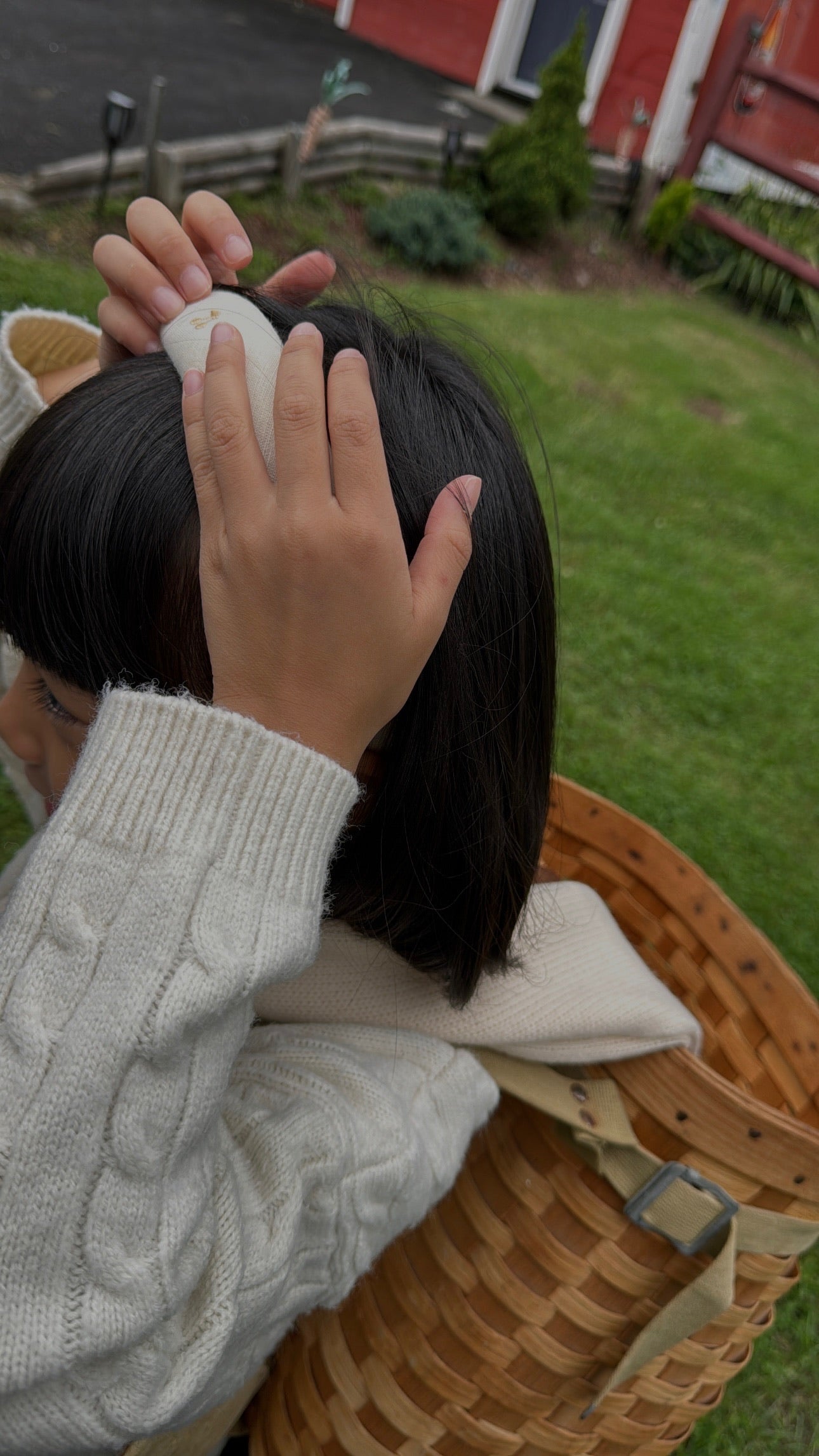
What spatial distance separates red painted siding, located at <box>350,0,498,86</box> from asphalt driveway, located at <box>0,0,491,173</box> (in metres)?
0.24

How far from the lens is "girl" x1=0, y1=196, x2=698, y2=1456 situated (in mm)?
885

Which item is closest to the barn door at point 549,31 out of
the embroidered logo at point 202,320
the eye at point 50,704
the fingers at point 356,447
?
the embroidered logo at point 202,320

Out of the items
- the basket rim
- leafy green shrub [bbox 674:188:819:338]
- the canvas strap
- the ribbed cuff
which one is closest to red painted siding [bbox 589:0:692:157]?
leafy green shrub [bbox 674:188:819:338]

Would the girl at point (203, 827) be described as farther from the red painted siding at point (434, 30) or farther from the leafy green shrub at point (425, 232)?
the red painted siding at point (434, 30)

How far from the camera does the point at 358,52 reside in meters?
12.4

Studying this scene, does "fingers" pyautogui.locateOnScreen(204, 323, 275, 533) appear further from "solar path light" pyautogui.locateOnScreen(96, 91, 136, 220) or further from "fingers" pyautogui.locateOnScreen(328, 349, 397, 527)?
"solar path light" pyautogui.locateOnScreen(96, 91, 136, 220)

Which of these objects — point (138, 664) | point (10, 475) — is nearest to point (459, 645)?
point (138, 664)

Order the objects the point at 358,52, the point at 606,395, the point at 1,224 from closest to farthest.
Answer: the point at 1,224 < the point at 606,395 < the point at 358,52

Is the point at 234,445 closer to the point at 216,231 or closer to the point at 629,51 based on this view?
the point at 216,231

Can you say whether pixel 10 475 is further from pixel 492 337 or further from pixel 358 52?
pixel 358 52

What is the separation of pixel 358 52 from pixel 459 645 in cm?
1364

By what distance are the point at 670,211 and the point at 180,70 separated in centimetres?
435

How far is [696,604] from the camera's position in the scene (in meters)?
4.37

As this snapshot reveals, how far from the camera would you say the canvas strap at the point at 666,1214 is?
120cm
